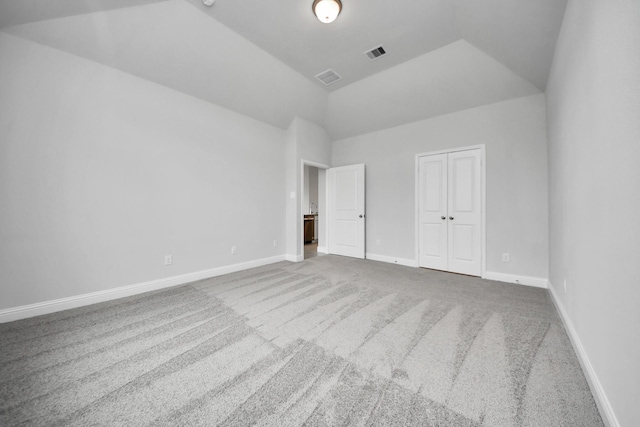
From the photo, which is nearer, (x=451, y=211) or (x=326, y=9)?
(x=326, y=9)

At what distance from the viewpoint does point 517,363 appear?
1.57 metres

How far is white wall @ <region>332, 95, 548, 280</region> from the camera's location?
10.5ft

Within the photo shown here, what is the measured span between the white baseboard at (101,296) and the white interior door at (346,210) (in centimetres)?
244

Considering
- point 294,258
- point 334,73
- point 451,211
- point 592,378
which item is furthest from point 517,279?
point 334,73

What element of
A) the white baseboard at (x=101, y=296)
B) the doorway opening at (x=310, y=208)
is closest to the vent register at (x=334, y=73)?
the doorway opening at (x=310, y=208)

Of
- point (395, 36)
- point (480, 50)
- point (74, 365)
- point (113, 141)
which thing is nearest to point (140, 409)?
point (74, 365)

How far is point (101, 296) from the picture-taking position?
2.60 m

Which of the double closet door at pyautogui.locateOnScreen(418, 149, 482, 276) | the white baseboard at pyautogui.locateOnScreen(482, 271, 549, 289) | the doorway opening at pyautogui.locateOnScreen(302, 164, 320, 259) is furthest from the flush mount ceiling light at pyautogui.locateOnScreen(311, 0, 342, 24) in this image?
the doorway opening at pyautogui.locateOnScreen(302, 164, 320, 259)

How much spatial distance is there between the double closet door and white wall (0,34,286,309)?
346cm

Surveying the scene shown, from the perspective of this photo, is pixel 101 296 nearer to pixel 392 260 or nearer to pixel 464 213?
pixel 392 260

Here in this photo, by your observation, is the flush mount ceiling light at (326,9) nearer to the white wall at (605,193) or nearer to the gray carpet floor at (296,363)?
Result: the white wall at (605,193)

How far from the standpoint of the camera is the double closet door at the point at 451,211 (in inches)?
145

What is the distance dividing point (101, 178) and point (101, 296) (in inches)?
53.9

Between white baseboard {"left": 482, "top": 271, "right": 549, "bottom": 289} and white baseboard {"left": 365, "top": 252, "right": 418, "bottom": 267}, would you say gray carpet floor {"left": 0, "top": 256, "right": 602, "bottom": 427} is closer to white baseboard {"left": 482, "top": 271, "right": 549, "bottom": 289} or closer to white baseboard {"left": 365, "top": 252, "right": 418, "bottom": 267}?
white baseboard {"left": 482, "top": 271, "right": 549, "bottom": 289}
